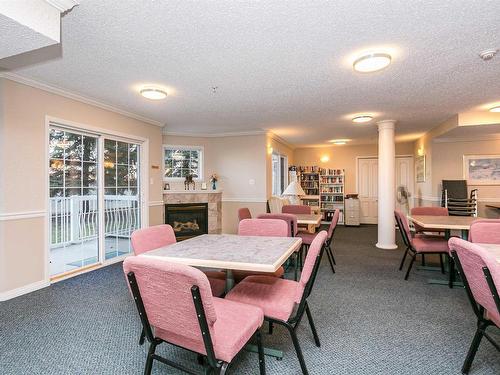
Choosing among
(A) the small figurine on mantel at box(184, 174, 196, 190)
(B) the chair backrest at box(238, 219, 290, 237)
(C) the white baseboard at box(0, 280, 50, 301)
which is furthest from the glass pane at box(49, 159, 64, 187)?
(A) the small figurine on mantel at box(184, 174, 196, 190)

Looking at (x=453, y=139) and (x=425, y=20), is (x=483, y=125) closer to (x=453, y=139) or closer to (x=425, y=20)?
(x=453, y=139)

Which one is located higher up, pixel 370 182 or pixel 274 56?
A: pixel 274 56

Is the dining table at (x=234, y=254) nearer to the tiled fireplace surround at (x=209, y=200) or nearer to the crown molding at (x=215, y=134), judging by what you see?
the tiled fireplace surround at (x=209, y=200)

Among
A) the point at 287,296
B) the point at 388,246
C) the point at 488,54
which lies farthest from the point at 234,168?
the point at 287,296

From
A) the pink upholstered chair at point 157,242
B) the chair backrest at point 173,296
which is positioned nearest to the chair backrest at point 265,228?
the pink upholstered chair at point 157,242

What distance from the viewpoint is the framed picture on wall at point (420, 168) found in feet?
22.6

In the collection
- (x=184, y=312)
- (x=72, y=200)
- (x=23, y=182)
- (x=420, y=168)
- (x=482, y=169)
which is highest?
(x=420, y=168)

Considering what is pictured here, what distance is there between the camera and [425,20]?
2113mm

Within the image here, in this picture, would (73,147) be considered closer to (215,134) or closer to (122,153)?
(122,153)

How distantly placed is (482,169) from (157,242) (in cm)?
691

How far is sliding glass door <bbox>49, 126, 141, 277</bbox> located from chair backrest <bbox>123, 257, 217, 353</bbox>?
2.93 meters

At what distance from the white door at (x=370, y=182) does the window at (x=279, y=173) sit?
7.79 feet

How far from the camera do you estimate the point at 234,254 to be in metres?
1.91

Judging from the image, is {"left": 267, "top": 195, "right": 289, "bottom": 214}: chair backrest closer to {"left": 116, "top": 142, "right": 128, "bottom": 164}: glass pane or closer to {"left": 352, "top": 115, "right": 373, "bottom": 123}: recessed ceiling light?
{"left": 352, "top": 115, "right": 373, "bottom": 123}: recessed ceiling light
